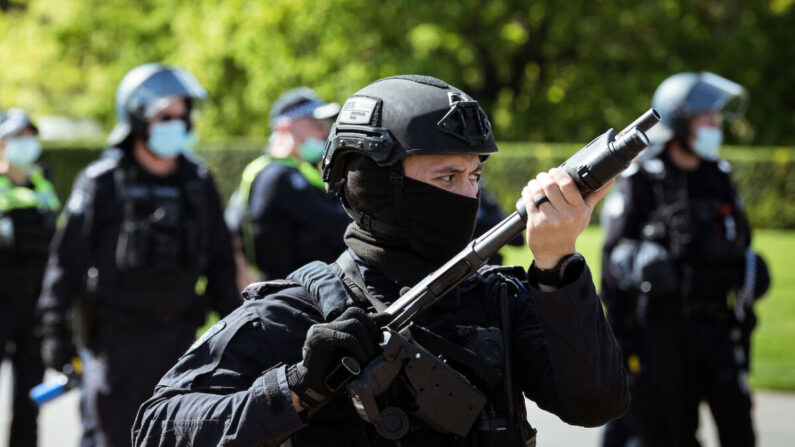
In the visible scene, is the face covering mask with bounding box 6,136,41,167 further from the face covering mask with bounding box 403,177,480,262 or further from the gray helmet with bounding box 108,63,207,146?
the face covering mask with bounding box 403,177,480,262

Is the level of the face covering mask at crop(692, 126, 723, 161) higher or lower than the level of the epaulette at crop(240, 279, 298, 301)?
lower

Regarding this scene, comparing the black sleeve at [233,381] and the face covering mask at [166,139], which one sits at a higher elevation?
the black sleeve at [233,381]

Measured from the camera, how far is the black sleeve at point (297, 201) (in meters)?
6.40

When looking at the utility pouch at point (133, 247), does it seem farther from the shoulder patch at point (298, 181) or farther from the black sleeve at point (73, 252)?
the shoulder patch at point (298, 181)

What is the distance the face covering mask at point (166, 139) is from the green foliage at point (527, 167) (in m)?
18.6

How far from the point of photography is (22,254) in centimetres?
740

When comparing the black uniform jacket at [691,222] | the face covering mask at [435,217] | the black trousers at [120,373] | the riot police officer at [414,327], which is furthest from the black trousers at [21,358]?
the face covering mask at [435,217]

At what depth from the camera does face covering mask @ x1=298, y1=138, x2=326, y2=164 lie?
7.12 m

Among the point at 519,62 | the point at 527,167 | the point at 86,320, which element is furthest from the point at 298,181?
the point at 519,62

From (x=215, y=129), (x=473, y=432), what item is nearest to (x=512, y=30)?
(x=215, y=129)

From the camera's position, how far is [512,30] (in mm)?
27359

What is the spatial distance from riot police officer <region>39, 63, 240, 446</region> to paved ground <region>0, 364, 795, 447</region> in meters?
1.64

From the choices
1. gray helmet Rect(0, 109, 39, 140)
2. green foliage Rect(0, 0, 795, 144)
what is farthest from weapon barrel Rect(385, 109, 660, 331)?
green foliage Rect(0, 0, 795, 144)

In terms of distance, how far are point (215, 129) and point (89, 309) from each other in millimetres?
25926
